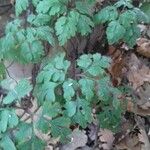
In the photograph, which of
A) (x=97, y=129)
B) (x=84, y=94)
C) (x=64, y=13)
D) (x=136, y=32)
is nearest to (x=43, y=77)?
(x=84, y=94)

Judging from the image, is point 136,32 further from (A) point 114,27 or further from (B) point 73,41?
(B) point 73,41

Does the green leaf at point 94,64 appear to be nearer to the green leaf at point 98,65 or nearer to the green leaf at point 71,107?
the green leaf at point 98,65

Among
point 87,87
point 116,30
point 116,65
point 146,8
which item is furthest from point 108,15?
point 116,65

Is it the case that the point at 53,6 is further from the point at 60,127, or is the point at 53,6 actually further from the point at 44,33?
the point at 60,127

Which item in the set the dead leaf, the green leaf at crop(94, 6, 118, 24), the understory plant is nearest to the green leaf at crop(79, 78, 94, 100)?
the understory plant

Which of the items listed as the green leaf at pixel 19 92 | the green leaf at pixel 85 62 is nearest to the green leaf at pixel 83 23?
the green leaf at pixel 85 62

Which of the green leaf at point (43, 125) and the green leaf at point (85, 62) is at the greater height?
the green leaf at point (85, 62)

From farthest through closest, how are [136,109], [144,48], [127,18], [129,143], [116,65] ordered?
1. [144,48]
2. [116,65]
3. [136,109]
4. [129,143]
5. [127,18]
